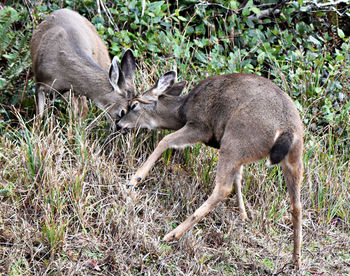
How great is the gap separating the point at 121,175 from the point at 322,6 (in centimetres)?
463

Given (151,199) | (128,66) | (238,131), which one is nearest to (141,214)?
(151,199)

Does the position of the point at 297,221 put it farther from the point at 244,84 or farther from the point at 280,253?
the point at 244,84

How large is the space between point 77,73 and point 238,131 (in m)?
2.67

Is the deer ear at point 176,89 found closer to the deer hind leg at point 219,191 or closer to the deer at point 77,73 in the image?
the deer at point 77,73

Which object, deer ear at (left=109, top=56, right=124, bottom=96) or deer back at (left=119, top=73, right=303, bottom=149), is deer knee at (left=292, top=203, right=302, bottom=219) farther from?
deer ear at (left=109, top=56, right=124, bottom=96)

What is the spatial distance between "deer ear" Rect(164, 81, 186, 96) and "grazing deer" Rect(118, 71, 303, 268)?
0.35m

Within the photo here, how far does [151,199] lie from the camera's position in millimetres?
5641

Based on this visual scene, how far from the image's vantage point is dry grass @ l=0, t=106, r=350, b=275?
4625mm

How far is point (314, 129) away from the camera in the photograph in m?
7.37

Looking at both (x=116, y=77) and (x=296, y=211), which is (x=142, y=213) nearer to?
(x=296, y=211)

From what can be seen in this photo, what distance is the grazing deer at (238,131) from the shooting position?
4.95m

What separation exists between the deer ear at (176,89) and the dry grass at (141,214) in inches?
21.8

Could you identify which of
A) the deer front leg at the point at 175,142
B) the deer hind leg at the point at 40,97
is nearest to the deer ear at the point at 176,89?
the deer front leg at the point at 175,142

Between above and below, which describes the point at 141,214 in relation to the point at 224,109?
below
